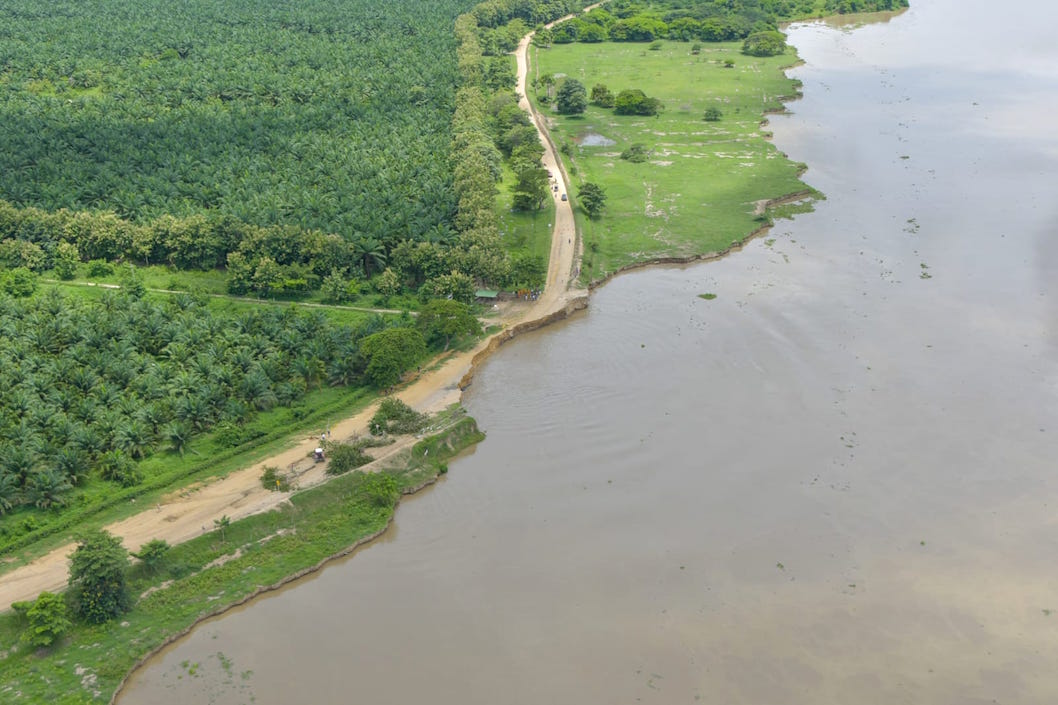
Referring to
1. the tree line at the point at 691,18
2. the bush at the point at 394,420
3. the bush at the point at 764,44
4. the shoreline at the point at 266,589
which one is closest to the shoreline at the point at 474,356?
the shoreline at the point at 266,589

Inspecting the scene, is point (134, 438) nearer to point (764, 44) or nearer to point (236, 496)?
point (236, 496)

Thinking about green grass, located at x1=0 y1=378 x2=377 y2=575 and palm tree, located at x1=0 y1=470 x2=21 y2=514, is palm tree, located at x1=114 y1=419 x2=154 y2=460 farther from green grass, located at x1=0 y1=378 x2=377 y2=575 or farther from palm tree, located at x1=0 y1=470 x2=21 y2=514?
palm tree, located at x1=0 y1=470 x2=21 y2=514

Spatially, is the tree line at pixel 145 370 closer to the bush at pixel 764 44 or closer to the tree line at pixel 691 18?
the bush at pixel 764 44

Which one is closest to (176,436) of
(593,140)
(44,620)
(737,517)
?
(44,620)

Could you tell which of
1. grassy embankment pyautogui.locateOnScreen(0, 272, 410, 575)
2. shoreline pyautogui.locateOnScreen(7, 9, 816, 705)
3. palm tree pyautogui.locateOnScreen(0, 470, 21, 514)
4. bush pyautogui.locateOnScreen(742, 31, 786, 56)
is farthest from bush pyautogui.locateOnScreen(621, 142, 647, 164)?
palm tree pyautogui.locateOnScreen(0, 470, 21, 514)

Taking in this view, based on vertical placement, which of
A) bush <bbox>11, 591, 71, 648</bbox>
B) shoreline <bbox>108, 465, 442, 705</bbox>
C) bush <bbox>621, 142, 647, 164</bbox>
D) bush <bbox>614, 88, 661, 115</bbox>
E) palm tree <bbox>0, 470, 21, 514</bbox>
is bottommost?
shoreline <bbox>108, 465, 442, 705</bbox>

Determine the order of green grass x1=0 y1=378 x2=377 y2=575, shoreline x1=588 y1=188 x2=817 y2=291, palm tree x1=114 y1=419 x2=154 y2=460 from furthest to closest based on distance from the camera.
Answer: shoreline x1=588 y1=188 x2=817 y2=291 < palm tree x1=114 y1=419 x2=154 y2=460 < green grass x1=0 y1=378 x2=377 y2=575

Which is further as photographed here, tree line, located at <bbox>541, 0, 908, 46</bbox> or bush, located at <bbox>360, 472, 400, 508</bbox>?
tree line, located at <bbox>541, 0, 908, 46</bbox>

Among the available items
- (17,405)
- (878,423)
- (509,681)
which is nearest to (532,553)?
(509,681)
